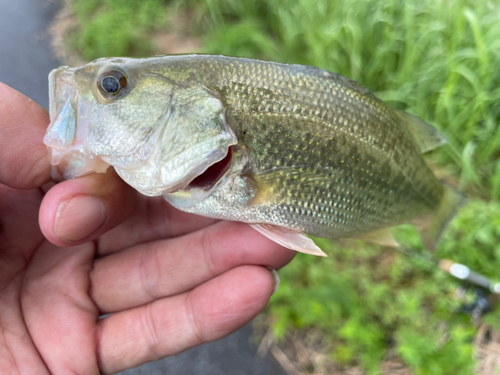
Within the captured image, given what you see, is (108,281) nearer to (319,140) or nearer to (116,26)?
(319,140)

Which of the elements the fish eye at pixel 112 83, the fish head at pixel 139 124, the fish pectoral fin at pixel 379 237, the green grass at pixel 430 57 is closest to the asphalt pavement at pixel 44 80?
the fish pectoral fin at pixel 379 237

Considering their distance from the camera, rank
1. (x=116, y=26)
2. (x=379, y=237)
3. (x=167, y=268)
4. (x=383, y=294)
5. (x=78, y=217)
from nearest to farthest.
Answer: (x=78, y=217) → (x=167, y=268) → (x=379, y=237) → (x=383, y=294) → (x=116, y=26)

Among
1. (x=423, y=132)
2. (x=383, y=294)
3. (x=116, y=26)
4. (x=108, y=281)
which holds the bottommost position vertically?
(x=383, y=294)

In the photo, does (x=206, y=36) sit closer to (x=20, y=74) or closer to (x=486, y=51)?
(x=20, y=74)

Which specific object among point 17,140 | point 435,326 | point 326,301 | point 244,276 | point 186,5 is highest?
point 186,5

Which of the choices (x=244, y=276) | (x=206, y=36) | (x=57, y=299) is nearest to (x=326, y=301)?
(x=244, y=276)

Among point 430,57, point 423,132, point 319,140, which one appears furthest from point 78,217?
point 430,57

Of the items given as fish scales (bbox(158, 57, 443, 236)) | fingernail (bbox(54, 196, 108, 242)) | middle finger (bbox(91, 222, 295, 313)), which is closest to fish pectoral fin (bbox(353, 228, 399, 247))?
fish scales (bbox(158, 57, 443, 236))
